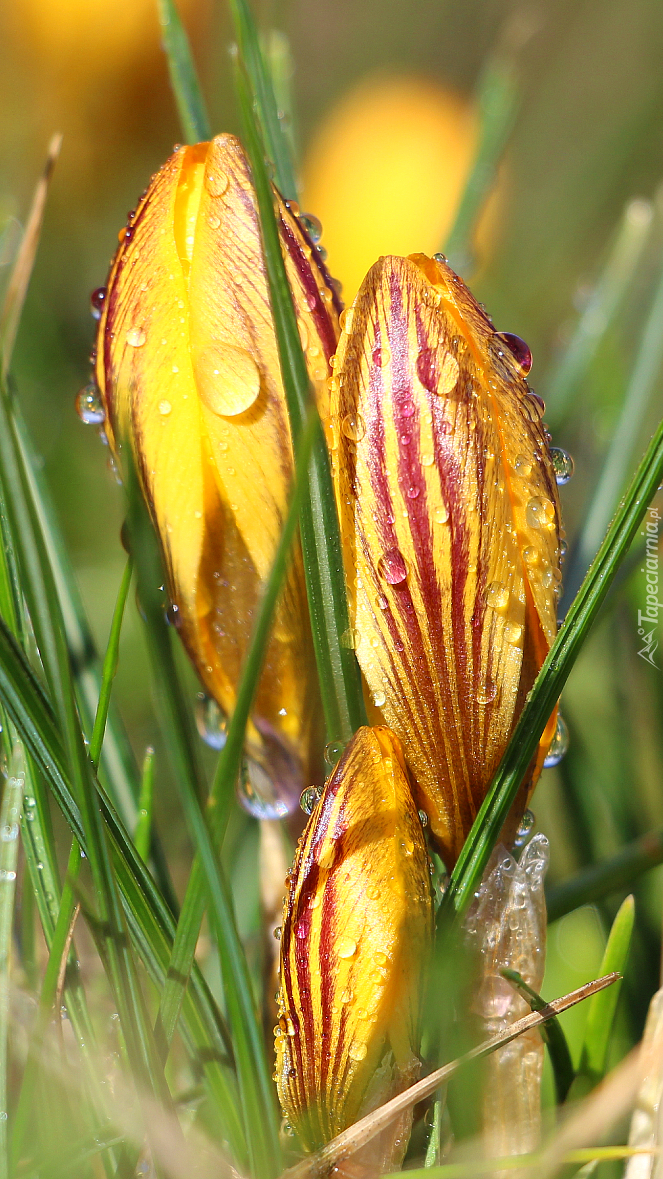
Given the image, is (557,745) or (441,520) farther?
(557,745)

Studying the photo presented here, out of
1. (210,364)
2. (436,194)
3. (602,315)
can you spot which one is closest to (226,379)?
(210,364)

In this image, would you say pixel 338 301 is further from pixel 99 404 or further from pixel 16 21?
pixel 16 21

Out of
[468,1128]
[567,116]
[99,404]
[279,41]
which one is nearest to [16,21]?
[279,41]

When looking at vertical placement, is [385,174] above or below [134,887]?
above

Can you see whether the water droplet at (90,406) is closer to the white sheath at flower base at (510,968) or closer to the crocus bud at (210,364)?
the crocus bud at (210,364)

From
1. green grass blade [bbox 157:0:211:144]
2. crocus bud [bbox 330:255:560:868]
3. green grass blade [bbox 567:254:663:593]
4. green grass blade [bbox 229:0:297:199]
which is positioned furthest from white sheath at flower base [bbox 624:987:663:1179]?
green grass blade [bbox 157:0:211:144]

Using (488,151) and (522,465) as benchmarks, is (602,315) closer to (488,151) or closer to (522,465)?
(488,151)

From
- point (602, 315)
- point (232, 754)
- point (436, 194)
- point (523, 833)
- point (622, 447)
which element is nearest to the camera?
point (232, 754)

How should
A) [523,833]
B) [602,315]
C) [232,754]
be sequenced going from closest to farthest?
1. [232,754]
2. [523,833]
3. [602,315]

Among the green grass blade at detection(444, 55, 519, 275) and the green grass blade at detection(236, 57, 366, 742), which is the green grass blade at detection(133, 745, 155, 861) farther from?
the green grass blade at detection(444, 55, 519, 275)
